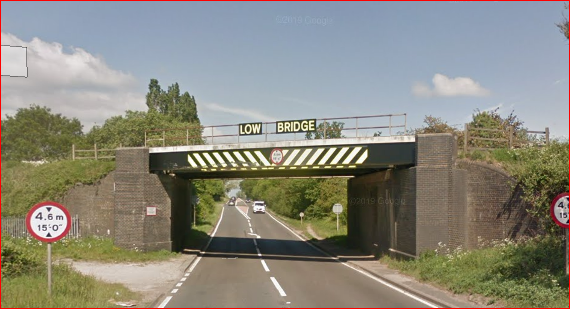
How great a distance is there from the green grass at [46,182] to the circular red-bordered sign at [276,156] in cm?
921

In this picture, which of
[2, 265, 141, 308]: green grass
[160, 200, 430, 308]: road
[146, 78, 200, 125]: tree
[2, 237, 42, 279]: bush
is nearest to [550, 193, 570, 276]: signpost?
[160, 200, 430, 308]: road

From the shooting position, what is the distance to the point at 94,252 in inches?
897

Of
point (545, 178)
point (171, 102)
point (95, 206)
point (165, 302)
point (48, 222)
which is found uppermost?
point (171, 102)

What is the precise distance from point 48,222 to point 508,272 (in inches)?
462

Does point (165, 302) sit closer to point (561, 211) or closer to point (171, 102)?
point (561, 211)

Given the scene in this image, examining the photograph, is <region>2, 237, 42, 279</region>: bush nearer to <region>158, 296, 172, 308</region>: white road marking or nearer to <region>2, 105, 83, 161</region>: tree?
<region>158, 296, 172, 308</region>: white road marking

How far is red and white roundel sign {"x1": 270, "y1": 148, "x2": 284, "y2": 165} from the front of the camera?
877 inches

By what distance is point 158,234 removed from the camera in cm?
2431

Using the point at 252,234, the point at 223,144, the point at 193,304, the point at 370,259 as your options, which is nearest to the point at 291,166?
the point at 223,144

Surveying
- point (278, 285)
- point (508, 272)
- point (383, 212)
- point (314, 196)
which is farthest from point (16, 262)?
point (314, 196)

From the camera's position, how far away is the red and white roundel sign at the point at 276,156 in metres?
22.3

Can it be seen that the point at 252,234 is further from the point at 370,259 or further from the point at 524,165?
the point at 524,165

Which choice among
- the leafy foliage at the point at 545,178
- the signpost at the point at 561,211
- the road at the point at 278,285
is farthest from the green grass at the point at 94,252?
the signpost at the point at 561,211

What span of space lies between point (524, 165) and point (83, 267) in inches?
692
